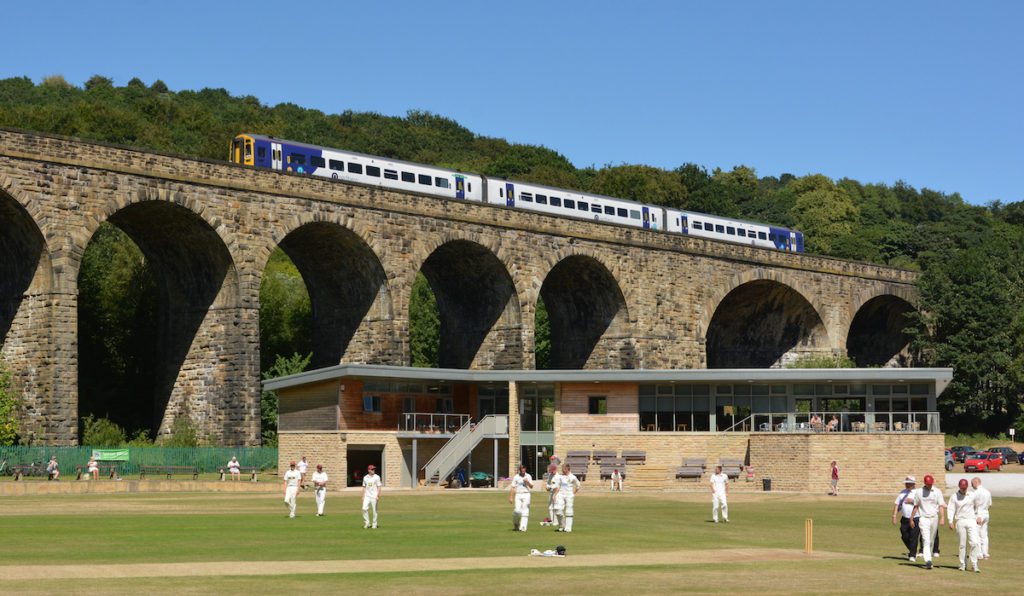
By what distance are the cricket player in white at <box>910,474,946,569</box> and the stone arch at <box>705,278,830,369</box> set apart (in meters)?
62.2

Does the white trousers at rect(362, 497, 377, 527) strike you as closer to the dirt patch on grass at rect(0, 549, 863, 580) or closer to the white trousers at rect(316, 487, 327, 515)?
the white trousers at rect(316, 487, 327, 515)

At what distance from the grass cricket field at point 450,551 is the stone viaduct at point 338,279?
619 inches

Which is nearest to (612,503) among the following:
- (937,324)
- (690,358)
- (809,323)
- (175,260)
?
(175,260)

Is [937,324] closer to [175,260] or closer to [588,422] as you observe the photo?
[588,422]

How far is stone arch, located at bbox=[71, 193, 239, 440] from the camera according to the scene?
5556 centimetres

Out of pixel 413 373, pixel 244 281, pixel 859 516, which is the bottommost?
pixel 859 516

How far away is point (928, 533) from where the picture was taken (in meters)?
23.5

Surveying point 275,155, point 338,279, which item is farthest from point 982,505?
point 338,279

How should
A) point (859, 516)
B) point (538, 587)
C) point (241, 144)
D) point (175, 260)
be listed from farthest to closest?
point (241, 144) < point (175, 260) < point (859, 516) < point (538, 587)

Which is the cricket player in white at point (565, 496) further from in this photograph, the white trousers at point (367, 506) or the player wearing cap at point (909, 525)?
the player wearing cap at point (909, 525)

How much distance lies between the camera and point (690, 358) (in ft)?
256

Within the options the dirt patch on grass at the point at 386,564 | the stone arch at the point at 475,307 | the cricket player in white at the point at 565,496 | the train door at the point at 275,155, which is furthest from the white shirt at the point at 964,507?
the stone arch at the point at 475,307

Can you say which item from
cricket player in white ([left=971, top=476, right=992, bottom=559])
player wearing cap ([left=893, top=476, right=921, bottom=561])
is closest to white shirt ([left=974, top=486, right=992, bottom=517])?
cricket player in white ([left=971, top=476, right=992, bottom=559])

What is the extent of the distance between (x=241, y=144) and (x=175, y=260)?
703 cm
